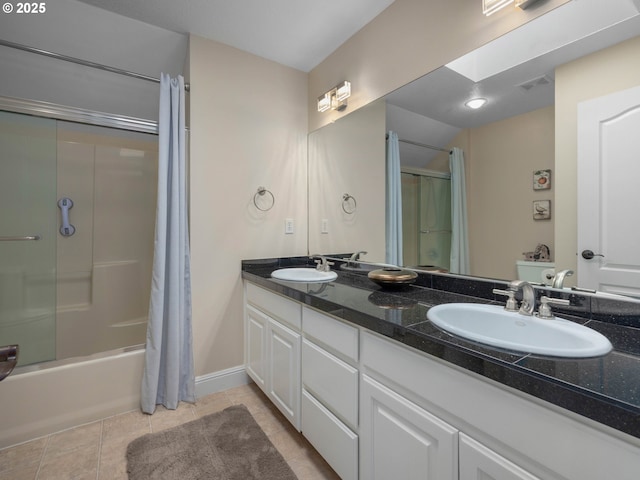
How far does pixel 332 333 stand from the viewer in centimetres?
128

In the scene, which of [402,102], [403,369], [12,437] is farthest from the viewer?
[402,102]

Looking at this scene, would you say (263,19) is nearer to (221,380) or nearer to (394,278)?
(394,278)

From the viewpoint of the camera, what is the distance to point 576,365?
68 centimetres

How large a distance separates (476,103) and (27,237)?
3.04m

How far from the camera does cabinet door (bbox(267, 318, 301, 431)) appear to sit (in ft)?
5.06

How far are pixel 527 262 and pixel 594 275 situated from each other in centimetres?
22

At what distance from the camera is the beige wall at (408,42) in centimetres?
133

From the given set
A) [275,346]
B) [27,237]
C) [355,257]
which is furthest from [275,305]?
[27,237]

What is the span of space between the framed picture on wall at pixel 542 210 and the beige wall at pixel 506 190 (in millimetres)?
15

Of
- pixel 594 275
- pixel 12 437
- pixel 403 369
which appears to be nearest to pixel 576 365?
pixel 403 369

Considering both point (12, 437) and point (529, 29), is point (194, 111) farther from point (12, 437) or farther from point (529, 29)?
point (12, 437)

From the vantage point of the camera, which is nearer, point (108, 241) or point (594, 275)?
point (594, 275)

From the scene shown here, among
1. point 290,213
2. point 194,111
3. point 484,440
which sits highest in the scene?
point 194,111

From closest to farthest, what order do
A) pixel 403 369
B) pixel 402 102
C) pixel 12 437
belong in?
pixel 403 369
pixel 12 437
pixel 402 102
